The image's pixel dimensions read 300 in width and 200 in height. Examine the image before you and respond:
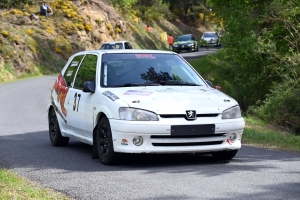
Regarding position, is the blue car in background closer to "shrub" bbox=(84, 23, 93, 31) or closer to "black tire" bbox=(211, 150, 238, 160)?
"shrub" bbox=(84, 23, 93, 31)

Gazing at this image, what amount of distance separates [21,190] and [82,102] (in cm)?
326

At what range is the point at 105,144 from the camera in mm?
9445

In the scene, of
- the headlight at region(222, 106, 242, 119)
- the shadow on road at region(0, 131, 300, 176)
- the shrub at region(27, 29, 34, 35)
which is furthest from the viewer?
the shrub at region(27, 29, 34, 35)

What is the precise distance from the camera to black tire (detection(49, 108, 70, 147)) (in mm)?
11844

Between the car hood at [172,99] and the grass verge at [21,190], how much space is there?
187 centimetres

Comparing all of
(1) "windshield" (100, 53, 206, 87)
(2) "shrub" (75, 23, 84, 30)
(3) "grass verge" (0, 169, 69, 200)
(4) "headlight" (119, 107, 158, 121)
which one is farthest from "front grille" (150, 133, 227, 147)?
(2) "shrub" (75, 23, 84, 30)

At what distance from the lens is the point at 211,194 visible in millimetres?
7117

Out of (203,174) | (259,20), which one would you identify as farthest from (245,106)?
(203,174)

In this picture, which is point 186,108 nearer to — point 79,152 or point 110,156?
point 110,156

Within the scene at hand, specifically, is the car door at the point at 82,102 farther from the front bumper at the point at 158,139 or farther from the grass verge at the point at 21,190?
the grass verge at the point at 21,190

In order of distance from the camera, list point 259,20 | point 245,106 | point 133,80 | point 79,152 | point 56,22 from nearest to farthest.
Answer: point 133,80, point 79,152, point 259,20, point 245,106, point 56,22

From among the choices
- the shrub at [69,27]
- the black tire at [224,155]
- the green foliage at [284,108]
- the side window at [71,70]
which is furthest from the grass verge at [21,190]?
the shrub at [69,27]

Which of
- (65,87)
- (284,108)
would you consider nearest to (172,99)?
(65,87)

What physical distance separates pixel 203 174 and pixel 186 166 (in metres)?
0.75
